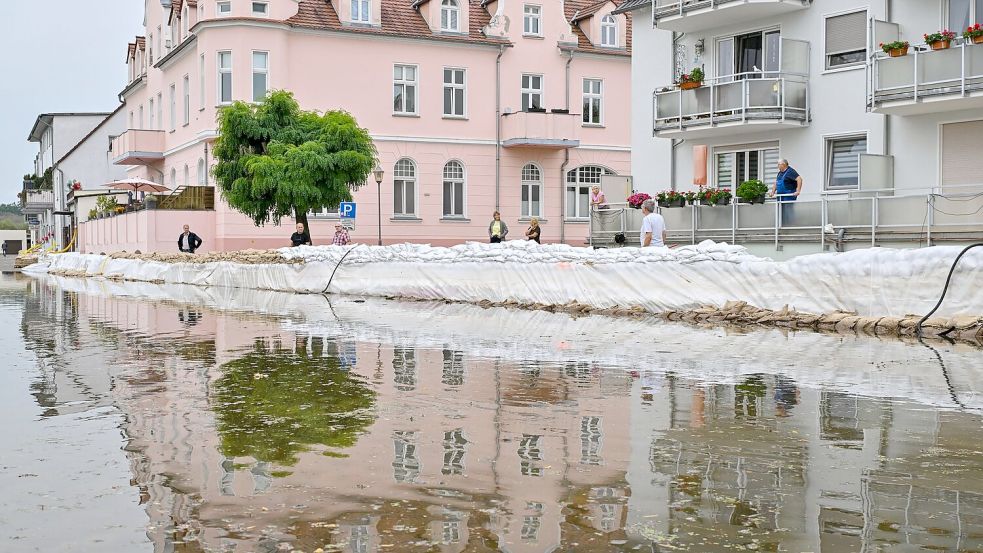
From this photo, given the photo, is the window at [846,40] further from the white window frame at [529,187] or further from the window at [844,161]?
the white window frame at [529,187]

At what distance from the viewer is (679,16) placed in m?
30.3

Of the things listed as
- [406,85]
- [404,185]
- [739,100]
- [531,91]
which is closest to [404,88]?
[406,85]

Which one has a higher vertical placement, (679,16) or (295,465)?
(679,16)

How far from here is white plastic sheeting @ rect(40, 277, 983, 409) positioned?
10.8 metres

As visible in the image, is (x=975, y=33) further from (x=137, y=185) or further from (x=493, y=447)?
(x=137, y=185)

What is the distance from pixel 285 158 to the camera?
3672 cm

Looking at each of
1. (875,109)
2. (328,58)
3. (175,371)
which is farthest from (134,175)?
(175,371)

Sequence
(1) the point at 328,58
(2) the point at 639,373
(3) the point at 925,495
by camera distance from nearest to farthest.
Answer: (3) the point at 925,495
(2) the point at 639,373
(1) the point at 328,58

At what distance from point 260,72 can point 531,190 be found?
42.2 ft

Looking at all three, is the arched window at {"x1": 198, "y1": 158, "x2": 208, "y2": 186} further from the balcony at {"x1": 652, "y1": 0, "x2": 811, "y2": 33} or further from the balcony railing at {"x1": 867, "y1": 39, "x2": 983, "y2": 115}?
the balcony railing at {"x1": 867, "y1": 39, "x2": 983, "y2": 115}

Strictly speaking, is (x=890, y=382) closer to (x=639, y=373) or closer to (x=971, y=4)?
(x=639, y=373)

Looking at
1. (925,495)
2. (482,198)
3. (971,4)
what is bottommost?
(925,495)

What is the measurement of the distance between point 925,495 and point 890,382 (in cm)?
486

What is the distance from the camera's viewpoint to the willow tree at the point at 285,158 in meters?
36.5
